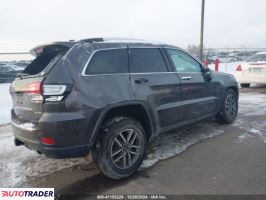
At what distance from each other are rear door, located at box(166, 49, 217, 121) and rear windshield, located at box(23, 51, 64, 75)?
1.88 meters

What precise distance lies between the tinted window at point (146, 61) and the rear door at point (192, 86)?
28 cm

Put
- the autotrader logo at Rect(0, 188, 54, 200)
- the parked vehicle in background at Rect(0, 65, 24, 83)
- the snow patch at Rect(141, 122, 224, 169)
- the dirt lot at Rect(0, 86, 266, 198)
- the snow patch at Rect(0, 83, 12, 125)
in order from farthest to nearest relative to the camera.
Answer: the parked vehicle in background at Rect(0, 65, 24, 83) → the snow patch at Rect(0, 83, 12, 125) → the snow patch at Rect(141, 122, 224, 169) → the dirt lot at Rect(0, 86, 266, 198) → the autotrader logo at Rect(0, 188, 54, 200)

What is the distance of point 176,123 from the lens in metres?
4.53

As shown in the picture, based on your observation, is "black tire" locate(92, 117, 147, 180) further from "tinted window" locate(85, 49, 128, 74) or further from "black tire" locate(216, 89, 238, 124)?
"black tire" locate(216, 89, 238, 124)

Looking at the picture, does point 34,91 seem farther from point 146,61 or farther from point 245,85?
point 245,85

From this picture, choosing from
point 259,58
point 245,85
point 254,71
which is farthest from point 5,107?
point 259,58

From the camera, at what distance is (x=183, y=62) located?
4.87 meters

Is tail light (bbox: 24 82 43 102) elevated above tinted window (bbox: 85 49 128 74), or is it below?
below

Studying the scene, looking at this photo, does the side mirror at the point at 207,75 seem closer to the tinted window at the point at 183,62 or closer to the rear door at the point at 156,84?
the tinted window at the point at 183,62

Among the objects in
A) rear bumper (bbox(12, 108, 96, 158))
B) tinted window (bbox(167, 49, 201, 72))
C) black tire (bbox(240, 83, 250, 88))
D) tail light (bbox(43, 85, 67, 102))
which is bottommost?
black tire (bbox(240, 83, 250, 88))

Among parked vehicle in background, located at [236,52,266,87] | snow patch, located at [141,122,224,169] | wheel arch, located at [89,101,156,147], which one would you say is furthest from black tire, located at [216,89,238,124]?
parked vehicle in background, located at [236,52,266,87]

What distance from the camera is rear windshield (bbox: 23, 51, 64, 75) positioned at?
134 inches

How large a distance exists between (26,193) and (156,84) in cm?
224

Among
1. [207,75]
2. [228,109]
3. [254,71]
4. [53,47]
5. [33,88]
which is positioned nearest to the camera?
[33,88]
